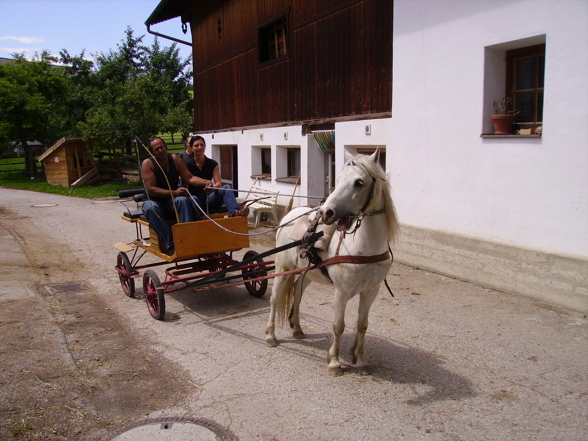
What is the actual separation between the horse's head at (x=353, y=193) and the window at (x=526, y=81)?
406 centimetres

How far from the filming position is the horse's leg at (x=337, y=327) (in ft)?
14.4

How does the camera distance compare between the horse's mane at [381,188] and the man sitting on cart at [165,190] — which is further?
the man sitting on cart at [165,190]

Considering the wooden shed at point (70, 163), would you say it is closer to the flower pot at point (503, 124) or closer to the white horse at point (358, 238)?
the flower pot at point (503, 124)

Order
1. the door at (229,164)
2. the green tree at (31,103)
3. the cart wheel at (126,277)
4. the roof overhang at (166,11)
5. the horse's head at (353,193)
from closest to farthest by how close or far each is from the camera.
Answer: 1. the horse's head at (353,193)
2. the cart wheel at (126,277)
3. the door at (229,164)
4. the roof overhang at (166,11)
5. the green tree at (31,103)

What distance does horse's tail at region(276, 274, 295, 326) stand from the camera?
529 cm

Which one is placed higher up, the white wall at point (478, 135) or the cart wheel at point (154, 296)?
the white wall at point (478, 135)

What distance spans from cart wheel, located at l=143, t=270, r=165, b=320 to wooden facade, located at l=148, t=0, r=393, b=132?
17.3 feet

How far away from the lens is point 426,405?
3.93 meters

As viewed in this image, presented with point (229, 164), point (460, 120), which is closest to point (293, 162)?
point (229, 164)

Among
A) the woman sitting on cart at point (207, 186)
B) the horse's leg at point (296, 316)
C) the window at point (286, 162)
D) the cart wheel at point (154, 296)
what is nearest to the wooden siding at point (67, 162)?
the window at point (286, 162)

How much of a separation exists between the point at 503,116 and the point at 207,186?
4.26 m

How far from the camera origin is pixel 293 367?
470 centimetres

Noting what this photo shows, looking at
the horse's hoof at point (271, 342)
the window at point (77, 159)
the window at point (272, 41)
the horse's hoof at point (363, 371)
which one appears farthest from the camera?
the window at point (77, 159)

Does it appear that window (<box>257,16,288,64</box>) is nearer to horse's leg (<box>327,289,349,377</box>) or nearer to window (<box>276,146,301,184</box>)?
window (<box>276,146,301,184</box>)
